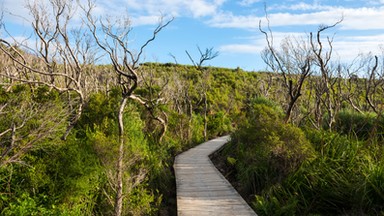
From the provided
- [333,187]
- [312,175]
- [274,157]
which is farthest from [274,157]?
[333,187]

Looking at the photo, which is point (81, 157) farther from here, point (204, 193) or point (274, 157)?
point (274, 157)

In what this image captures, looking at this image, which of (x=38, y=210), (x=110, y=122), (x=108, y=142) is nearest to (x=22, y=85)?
(x=110, y=122)

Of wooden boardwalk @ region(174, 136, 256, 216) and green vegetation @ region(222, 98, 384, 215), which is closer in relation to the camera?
green vegetation @ region(222, 98, 384, 215)

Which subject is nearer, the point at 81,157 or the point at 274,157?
the point at 81,157

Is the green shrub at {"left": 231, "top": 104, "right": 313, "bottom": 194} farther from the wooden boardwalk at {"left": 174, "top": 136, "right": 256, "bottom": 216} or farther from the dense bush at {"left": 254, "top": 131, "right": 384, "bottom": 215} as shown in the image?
the wooden boardwalk at {"left": 174, "top": 136, "right": 256, "bottom": 216}

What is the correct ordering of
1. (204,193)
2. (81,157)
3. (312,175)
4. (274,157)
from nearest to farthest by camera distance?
(312,175) < (81,157) < (204,193) < (274,157)

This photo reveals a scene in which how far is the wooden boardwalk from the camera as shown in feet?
20.9

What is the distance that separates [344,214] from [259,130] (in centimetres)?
443

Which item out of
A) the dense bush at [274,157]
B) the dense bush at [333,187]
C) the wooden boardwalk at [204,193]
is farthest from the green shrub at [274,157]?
the wooden boardwalk at [204,193]

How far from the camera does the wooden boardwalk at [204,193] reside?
6.38m

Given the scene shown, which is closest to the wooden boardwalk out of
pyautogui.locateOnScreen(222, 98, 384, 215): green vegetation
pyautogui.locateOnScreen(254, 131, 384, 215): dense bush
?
pyautogui.locateOnScreen(222, 98, 384, 215): green vegetation

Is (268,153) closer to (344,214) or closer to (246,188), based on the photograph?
(246,188)

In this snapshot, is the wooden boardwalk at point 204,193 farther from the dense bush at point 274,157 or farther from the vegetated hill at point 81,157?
the dense bush at point 274,157

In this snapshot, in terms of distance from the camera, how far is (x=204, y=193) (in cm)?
759
